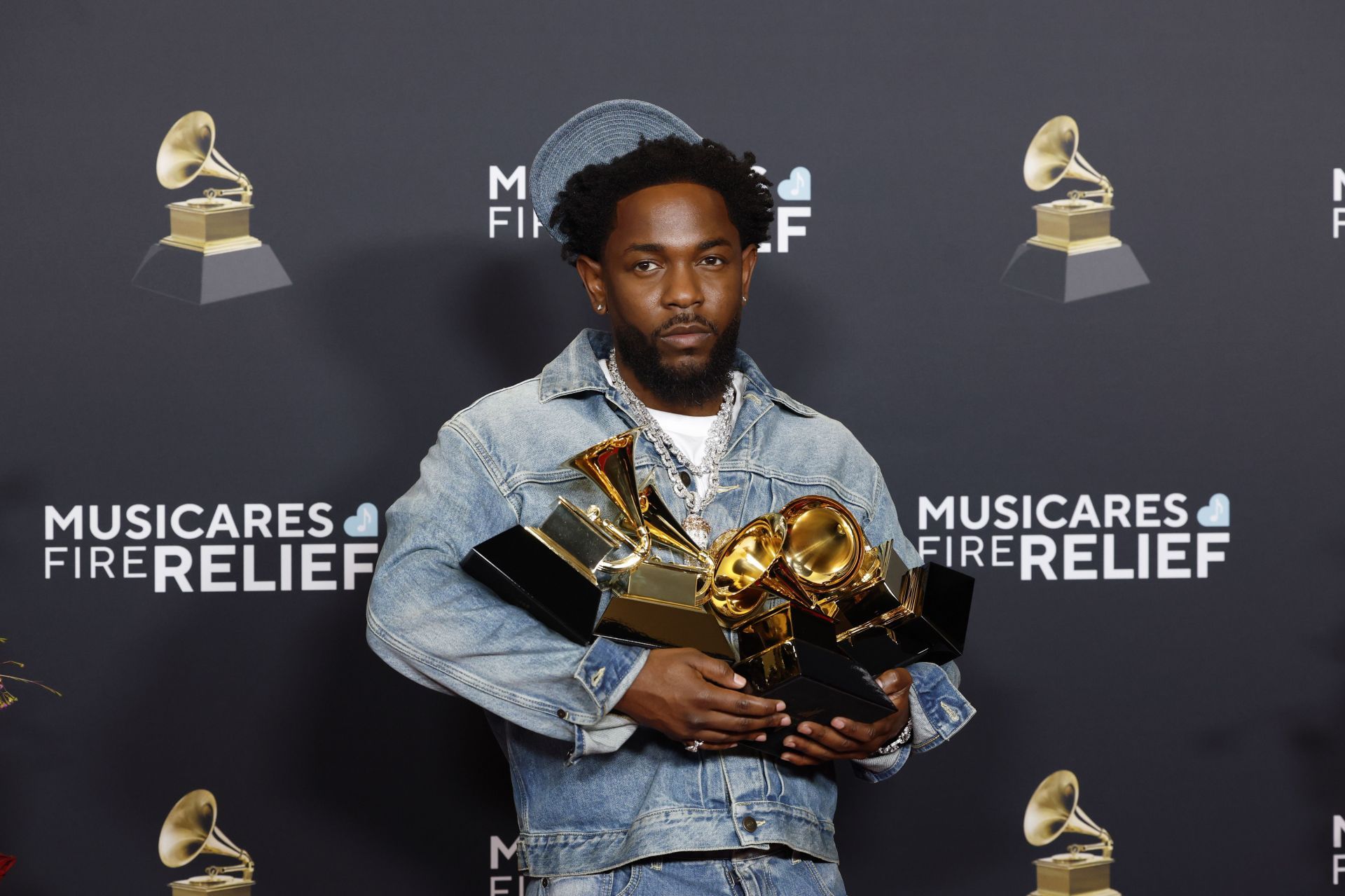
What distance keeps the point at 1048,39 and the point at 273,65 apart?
132 centimetres

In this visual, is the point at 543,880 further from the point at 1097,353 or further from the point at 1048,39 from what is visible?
the point at 1048,39

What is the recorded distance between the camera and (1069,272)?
99.7 inches

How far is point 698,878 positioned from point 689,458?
504mm

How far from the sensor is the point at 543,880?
5.53ft

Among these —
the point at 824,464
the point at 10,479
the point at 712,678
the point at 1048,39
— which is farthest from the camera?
the point at 1048,39

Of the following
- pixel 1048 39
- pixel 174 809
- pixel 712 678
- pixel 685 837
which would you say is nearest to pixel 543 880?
pixel 685 837

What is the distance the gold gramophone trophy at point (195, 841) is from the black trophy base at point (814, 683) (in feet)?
3.99

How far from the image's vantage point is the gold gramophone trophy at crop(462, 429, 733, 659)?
154 cm

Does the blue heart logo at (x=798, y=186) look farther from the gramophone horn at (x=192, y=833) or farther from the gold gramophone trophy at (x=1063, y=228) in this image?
the gramophone horn at (x=192, y=833)

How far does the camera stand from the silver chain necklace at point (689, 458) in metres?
1.72

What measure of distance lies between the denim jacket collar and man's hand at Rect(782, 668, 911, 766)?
0.42 m

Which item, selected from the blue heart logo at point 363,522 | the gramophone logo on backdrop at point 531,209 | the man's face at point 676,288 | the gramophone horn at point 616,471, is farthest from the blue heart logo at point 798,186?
the gramophone horn at point 616,471

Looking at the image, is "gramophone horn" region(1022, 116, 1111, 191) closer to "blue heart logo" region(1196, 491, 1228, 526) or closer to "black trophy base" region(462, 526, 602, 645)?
"blue heart logo" region(1196, 491, 1228, 526)

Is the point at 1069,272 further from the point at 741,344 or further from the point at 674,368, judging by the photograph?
the point at 674,368
